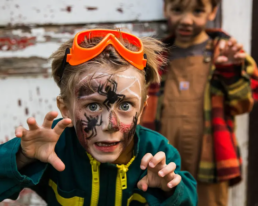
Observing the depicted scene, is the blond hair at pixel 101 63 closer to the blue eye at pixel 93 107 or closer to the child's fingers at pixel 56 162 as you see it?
the blue eye at pixel 93 107

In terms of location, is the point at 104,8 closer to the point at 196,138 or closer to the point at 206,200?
the point at 196,138

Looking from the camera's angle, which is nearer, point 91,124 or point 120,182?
point 91,124

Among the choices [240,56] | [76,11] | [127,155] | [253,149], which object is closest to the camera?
[127,155]

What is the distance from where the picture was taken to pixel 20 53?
6.19 feet

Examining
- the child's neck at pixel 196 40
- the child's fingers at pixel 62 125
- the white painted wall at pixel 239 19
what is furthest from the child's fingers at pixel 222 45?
the child's fingers at pixel 62 125

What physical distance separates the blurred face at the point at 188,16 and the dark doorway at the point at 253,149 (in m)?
0.35

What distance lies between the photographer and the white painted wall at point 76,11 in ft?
6.13

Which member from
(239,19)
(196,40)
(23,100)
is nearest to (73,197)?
(23,100)

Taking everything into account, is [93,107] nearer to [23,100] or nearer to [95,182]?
[95,182]

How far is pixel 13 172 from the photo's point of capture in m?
0.96

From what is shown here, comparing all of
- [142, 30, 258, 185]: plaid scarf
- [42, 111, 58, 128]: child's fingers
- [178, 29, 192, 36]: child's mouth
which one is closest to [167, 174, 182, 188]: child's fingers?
[42, 111, 58, 128]: child's fingers

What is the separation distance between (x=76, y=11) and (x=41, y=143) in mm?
1106

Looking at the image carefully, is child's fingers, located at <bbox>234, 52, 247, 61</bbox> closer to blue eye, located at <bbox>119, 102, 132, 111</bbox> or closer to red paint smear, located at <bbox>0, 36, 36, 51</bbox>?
blue eye, located at <bbox>119, 102, 132, 111</bbox>

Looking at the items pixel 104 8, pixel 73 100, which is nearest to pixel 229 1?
pixel 104 8
